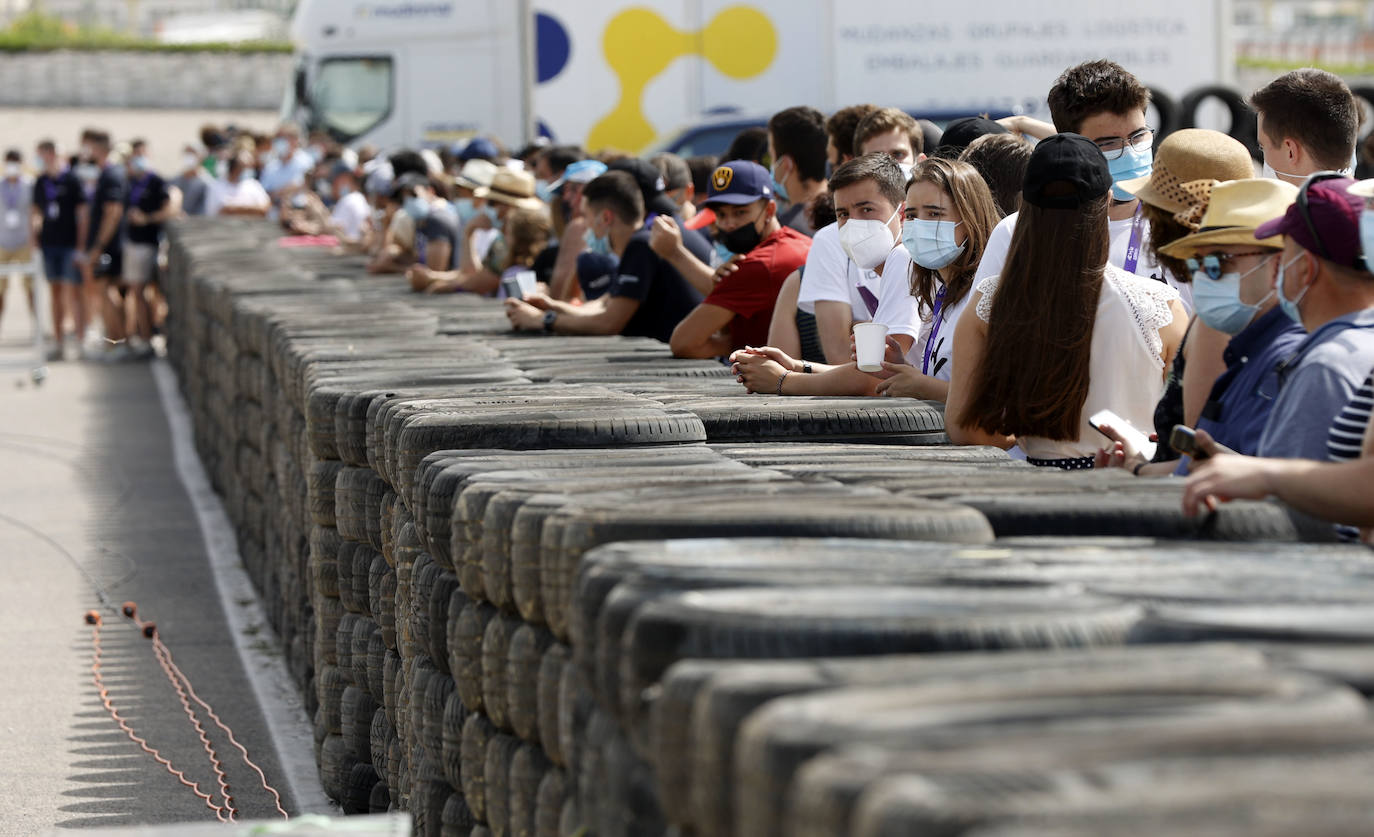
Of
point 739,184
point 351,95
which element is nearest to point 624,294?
point 739,184

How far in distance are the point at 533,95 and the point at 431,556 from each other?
14408 mm

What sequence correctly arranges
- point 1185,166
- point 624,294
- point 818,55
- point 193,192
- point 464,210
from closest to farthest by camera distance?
point 1185,166, point 624,294, point 464,210, point 818,55, point 193,192

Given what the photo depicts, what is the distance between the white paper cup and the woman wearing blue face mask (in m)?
0.04

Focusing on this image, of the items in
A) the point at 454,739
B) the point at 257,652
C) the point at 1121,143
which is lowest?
the point at 257,652

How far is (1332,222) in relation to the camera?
3.57 metres

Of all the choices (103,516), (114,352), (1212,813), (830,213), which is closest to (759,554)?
(1212,813)

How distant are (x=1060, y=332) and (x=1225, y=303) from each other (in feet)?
1.84

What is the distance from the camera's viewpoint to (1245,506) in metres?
3.39

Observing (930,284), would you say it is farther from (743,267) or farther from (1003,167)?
(743,267)

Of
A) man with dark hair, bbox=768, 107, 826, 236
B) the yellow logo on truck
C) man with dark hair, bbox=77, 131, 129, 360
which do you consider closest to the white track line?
man with dark hair, bbox=768, 107, 826, 236

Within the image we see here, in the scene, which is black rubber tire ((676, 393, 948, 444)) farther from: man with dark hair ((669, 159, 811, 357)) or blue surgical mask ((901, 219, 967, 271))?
man with dark hair ((669, 159, 811, 357))

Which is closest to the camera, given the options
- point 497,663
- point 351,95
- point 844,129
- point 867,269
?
point 497,663

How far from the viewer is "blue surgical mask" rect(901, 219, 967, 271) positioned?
5.46 meters

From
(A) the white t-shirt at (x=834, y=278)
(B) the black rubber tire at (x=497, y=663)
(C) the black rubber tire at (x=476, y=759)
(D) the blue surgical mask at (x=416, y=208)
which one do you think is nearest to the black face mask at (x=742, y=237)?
(A) the white t-shirt at (x=834, y=278)
